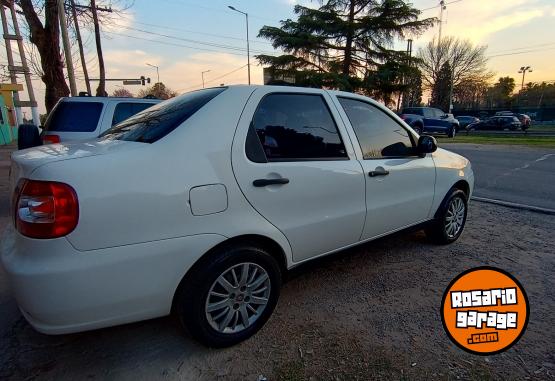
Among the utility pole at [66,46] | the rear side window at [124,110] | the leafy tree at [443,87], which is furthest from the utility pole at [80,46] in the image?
the leafy tree at [443,87]

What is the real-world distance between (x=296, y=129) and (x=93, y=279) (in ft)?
5.24

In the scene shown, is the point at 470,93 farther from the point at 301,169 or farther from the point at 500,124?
the point at 301,169

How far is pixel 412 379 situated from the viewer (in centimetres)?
195

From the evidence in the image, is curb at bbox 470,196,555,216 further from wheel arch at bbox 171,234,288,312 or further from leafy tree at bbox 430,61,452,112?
leafy tree at bbox 430,61,452,112

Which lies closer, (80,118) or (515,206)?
(515,206)

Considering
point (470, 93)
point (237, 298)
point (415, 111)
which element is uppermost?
point (470, 93)

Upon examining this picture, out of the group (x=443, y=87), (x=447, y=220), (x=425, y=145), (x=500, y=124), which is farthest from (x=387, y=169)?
(x=443, y=87)

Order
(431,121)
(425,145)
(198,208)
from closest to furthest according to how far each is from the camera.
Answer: (198,208) < (425,145) < (431,121)

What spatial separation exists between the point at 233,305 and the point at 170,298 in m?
0.44

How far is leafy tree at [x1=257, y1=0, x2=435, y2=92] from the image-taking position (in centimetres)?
2283

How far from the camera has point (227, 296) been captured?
2127 millimetres

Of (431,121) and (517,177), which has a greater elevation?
(431,121)

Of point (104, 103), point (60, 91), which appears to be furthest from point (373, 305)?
point (60, 91)

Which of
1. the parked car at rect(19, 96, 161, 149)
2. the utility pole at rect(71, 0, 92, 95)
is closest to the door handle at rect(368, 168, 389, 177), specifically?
the parked car at rect(19, 96, 161, 149)
